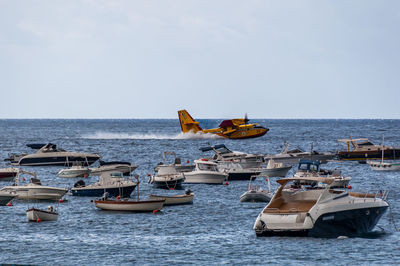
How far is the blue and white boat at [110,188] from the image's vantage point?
198 feet

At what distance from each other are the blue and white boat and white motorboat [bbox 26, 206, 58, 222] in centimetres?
1156

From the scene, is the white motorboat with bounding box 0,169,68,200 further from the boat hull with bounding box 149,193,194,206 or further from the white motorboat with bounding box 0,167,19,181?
the white motorboat with bounding box 0,167,19,181

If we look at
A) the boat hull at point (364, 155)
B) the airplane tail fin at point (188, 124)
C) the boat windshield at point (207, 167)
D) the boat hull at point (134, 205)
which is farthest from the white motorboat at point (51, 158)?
the airplane tail fin at point (188, 124)

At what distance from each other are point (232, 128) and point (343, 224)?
136 meters

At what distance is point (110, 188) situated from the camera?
60438 mm

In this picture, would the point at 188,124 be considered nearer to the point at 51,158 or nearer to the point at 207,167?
the point at 51,158

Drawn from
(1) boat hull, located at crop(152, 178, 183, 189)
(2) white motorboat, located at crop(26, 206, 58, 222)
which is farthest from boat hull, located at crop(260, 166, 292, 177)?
(2) white motorboat, located at crop(26, 206, 58, 222)

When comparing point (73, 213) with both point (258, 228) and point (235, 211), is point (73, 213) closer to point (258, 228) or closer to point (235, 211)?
point (235, 211)

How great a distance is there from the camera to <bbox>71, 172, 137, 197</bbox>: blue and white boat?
198ft

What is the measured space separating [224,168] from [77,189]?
20654 millimetres

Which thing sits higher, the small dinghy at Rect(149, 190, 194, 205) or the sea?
the small dinghy at Rect(149, 190, 194, 205)

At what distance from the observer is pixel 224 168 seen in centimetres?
7719

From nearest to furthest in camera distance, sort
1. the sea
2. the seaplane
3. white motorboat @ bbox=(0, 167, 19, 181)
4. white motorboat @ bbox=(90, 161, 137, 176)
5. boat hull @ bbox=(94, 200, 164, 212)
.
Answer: the sea, boat hull @ bbox=(94, 200, 164, 212), white motorboat @ bbox=(0, 167, 19, 181), white motorboat @ bbox=(90, 161, 137, 176), the seaplane

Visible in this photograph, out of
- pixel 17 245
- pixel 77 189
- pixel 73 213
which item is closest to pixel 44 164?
pixel 77 189
